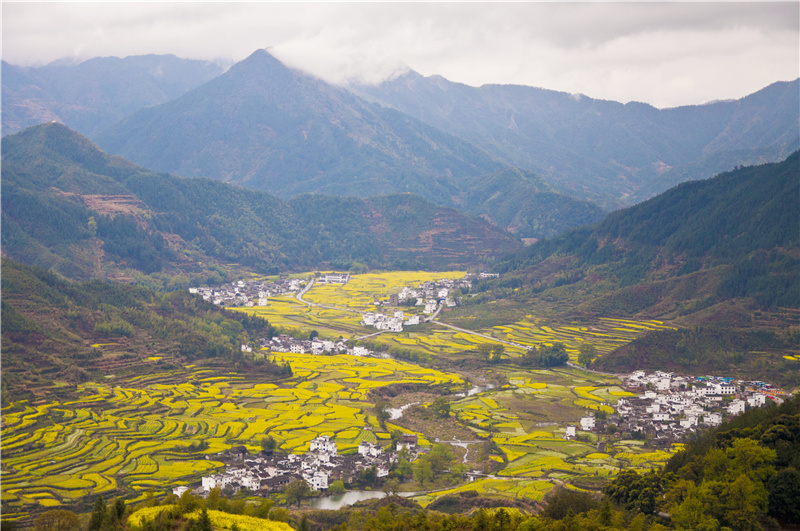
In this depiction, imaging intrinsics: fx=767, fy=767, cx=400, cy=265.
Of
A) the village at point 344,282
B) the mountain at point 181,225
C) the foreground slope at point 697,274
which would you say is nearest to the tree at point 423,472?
the foreground slope at point 697,274

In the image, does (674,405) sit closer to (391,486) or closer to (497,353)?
(497,353)

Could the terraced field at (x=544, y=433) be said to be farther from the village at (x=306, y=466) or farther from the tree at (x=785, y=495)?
the tree at (x=785, y=495)

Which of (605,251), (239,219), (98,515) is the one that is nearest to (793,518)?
(98,515)

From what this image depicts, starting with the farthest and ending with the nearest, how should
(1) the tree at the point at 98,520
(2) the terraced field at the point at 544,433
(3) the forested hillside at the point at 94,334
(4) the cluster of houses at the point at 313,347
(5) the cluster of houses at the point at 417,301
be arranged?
(5) the cluster of houses at the point at 417,301, (4) the cluster of houses at the point at 313,347, (3) the forested hillside at the point at 94,334, (2) the terraced field at the point at 544,433, (1) the tree at the point at 98,520

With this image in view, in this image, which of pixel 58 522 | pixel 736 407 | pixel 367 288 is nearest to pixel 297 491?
pixel 58 522

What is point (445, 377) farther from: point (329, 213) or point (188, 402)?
point (329, 213)
